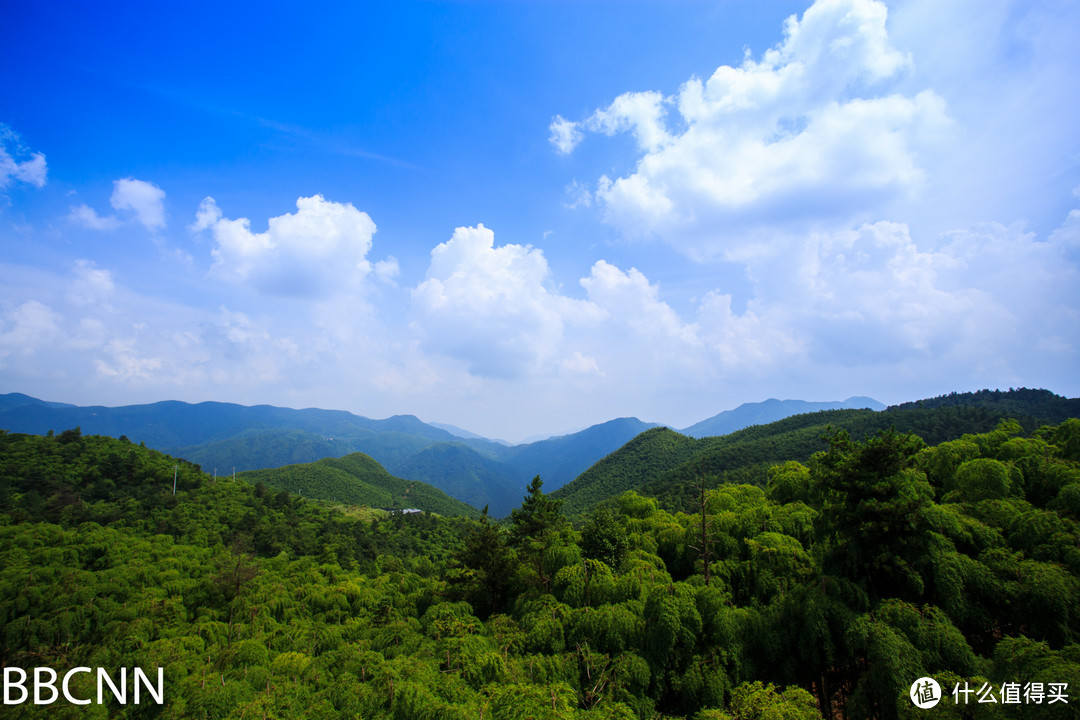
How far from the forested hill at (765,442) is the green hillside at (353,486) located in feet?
188

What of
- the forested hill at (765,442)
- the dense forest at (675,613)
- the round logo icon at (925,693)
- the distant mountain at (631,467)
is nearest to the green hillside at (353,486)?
the distant mountain at (631,467)

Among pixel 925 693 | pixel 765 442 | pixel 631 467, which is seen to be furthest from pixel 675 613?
pixel 631 467

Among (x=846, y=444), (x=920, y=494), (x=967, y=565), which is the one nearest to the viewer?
(x=967, y=565)

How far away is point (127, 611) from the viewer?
2167 cm

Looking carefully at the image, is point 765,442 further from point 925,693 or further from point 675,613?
point 925,693

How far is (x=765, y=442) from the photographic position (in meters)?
118

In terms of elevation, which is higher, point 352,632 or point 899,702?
point 899,702

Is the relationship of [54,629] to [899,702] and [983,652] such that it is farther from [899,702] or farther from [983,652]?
[983,652]

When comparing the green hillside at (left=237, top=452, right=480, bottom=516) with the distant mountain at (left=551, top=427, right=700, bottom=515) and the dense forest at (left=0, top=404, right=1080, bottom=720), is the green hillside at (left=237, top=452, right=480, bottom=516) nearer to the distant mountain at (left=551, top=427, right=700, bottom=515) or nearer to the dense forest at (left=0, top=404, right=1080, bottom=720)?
the distant mountain at (left=551, top=427, right=700, bottom=515)

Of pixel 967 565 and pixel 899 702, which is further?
pixel 967 565

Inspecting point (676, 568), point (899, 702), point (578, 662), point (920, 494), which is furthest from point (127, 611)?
point (920, 494)

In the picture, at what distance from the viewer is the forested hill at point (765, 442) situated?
95.7m

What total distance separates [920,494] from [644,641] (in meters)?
10.6

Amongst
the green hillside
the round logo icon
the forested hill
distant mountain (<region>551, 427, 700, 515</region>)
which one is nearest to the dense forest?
the round logo icon
